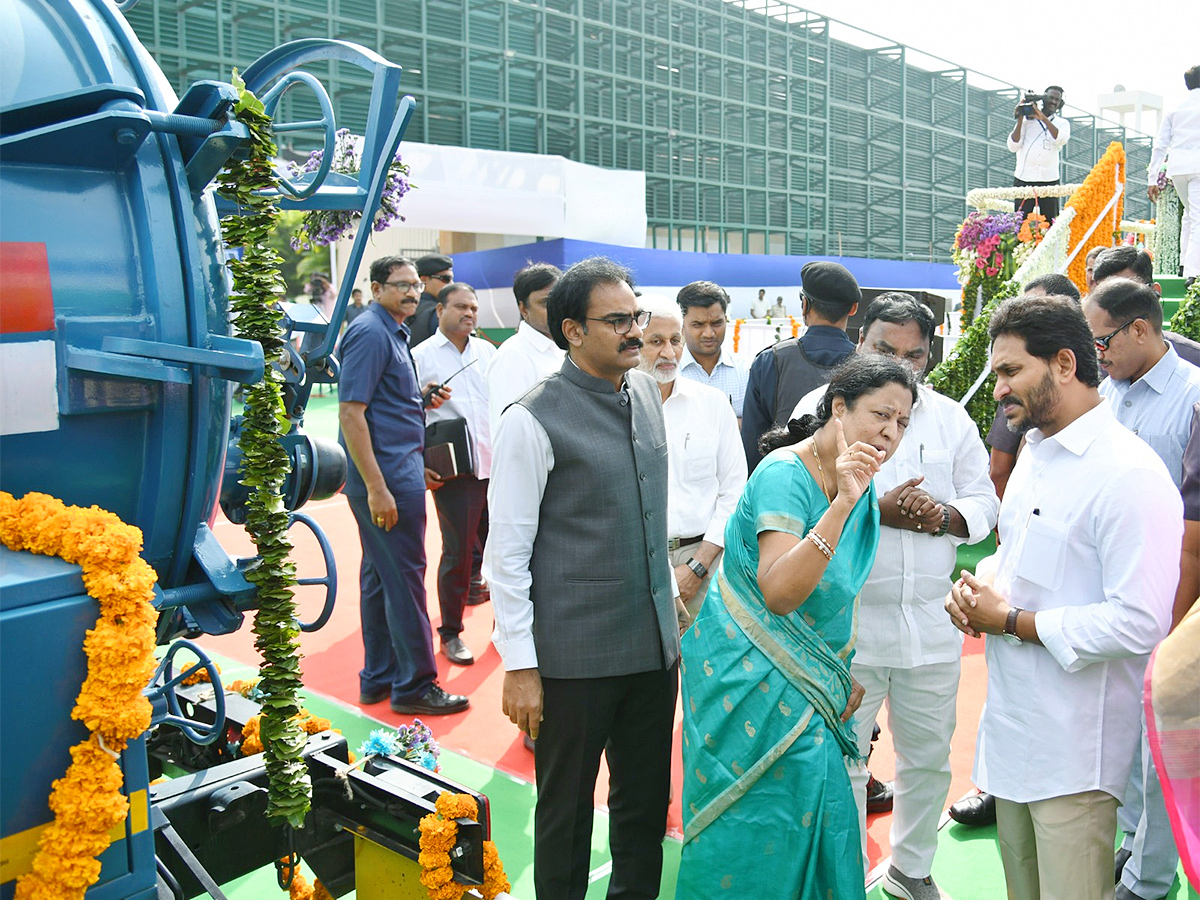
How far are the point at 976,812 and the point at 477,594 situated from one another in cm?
370

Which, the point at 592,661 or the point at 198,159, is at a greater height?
the point at 198,159

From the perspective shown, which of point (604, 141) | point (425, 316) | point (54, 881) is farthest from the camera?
point (604, 141)

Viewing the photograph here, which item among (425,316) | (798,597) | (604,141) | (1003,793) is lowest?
(1003,793)

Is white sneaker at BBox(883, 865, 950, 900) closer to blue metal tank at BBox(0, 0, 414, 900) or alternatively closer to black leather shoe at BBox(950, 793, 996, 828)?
black leather shoe at BBox(950, 793, 996, 828)

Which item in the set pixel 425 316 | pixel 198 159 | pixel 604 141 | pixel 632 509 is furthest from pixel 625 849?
pixel 604 141

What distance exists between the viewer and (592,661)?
2.68 metres

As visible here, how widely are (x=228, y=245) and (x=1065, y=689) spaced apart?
2.17 m

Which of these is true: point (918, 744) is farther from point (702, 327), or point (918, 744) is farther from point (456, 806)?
point (702, 327)

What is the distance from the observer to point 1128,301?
3299 mm

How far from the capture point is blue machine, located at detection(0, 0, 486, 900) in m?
1.61

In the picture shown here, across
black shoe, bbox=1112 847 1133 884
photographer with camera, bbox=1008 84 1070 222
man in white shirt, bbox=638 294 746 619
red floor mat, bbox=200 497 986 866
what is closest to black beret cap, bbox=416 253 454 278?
red floor mat, bbox=200 497 986 866

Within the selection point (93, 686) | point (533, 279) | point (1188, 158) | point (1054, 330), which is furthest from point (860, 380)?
point (1188, 158)

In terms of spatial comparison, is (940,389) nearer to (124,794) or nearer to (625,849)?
(625,849)

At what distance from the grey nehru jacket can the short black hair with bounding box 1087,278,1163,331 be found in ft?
5.87
